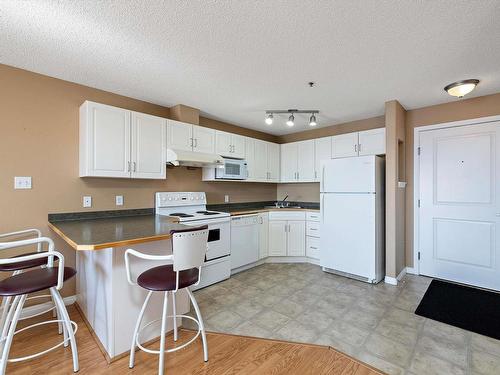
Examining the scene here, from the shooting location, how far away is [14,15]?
1.64 metres

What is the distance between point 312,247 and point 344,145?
1.76 metres

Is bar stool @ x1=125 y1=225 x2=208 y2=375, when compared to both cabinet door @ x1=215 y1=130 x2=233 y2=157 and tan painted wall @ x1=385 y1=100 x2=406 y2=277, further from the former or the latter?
tan painted wall @ x1=385 y1=100 x2=406 y2=277

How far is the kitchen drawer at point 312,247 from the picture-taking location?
4.01 m

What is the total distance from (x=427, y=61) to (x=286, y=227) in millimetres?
2822

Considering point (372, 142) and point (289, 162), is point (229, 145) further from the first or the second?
point (372, 142)

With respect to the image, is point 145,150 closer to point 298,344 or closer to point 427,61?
point 298,344

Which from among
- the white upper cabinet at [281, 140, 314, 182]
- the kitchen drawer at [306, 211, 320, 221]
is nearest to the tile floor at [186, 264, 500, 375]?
the kitchen drawer at [306, 211, 320, 221]

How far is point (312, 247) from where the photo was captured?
4055 mm

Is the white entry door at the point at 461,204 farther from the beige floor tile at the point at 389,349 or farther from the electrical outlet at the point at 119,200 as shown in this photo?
the electrical outlet at the point at 119,200

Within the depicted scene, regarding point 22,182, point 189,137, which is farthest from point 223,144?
point 22,182

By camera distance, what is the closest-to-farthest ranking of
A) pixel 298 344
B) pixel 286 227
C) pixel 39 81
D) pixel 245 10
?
pixel 245 10 < pixel 298 344 < pixel 39 81 < pixel 286 227

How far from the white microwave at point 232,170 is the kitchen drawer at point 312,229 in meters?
1.32

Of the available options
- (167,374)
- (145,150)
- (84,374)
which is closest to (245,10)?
(145,150)

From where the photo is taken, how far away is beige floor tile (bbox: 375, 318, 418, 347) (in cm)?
205
